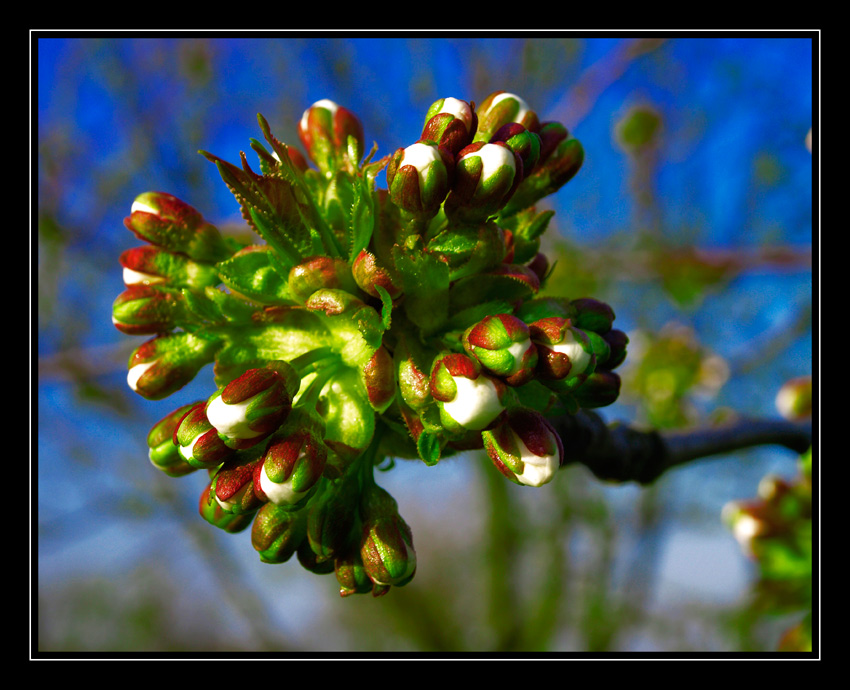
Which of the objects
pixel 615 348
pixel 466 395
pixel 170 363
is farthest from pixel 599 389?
pixel 170 363

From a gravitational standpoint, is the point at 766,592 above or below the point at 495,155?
below

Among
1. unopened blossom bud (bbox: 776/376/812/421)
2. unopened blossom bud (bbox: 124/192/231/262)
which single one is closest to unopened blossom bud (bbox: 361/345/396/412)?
unopened blossom bud (bbox: 124/192/231/262)

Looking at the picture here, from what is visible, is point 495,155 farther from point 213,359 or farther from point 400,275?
point 213,359

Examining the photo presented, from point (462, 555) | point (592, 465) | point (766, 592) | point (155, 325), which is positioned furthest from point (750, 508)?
point (462, 555)

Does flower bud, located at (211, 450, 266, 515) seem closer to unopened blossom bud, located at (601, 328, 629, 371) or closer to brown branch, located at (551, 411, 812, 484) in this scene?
brown branch, located at (551, 411, 812, 484)

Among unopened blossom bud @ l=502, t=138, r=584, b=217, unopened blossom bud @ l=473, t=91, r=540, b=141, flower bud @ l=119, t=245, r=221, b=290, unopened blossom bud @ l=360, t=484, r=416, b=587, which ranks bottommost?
unopened blossom bud @ l=360, t=484, r=416, b=587

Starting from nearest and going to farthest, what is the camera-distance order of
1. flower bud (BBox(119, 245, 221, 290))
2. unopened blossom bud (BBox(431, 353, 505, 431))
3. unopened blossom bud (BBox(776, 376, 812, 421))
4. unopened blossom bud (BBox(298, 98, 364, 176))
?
1. unopened blossom bud (BBox(431, 353, 505, 431))
2. flower bud (BBox(119, 245, 221, 290))
3. unopened blossom bud (BBox(298, 98, 364, 176))
4. unopened blossom bud (BBox(776, 376, 812, 421))

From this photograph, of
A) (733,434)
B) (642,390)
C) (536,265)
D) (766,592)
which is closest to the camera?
(536,265)

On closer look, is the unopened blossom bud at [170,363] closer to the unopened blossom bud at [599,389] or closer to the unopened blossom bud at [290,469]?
the unopened blossom bud at [290,469]
